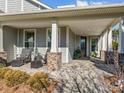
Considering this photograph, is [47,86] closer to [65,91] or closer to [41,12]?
[65,91]

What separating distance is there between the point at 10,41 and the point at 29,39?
151 centimetres

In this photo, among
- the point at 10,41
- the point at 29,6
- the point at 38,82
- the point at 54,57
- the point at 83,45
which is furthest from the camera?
the point at 83,45

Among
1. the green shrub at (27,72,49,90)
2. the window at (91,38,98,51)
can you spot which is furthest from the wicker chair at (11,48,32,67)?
the window at (91,38,98,51)

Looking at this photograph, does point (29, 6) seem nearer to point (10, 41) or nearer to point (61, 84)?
point (10, 41)

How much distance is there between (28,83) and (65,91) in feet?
4.76

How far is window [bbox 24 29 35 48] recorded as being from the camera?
49.6 ft

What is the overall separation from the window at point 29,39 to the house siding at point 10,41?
0.87 metres

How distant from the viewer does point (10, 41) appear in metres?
14.5

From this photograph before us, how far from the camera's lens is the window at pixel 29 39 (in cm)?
1512

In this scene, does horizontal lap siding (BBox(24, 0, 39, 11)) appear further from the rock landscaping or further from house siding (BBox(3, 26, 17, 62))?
the rock landscaping

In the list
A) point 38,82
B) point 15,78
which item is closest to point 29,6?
point 15,78

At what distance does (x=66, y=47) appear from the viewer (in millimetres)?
13812

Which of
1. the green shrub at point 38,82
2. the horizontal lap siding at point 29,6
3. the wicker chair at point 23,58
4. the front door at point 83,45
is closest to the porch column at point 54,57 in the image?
the wicker chair at point 23,58

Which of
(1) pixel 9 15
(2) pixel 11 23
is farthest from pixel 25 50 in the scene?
(1) pixel 9 15
